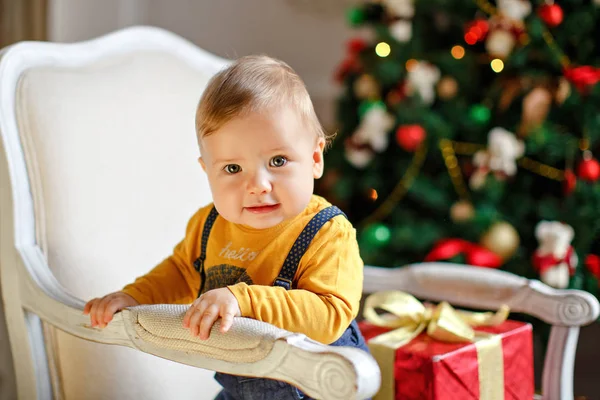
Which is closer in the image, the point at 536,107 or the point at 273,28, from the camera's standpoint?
the point at 536,107

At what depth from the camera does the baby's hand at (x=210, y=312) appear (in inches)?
30.2

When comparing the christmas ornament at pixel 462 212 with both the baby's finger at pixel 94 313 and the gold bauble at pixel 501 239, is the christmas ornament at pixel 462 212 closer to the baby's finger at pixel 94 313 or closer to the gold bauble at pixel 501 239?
the gold bauble at pixel 501 239

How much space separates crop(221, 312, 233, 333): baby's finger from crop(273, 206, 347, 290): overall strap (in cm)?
13

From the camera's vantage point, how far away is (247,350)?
741 millimetres

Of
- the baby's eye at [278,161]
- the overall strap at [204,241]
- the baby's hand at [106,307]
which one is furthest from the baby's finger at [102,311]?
the baby's eye at [278,161]

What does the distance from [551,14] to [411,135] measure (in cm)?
47

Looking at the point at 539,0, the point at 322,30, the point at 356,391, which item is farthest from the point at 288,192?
the point at 322,30

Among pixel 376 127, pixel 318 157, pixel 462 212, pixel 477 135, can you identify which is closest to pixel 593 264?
pixel 462 212

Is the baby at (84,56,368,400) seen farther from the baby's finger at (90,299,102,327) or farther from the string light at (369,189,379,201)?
the string light at (369,189,379,201)

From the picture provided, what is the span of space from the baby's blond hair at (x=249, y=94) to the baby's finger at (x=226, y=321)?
9.1 inches

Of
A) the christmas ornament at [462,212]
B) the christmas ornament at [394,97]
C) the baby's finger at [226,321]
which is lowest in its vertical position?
the christmas ornament at [462,212]

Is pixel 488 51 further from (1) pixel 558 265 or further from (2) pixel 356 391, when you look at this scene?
(2) pixel 356 391

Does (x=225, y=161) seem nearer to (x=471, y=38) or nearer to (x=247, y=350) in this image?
(x=247, y=350)

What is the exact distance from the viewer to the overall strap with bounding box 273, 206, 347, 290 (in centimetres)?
89
